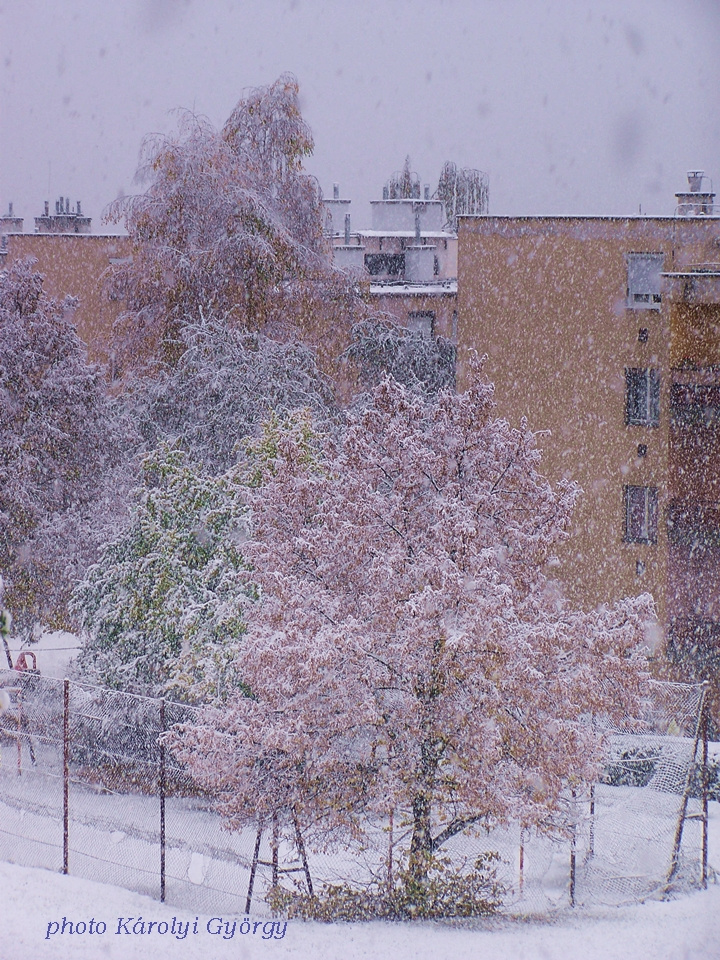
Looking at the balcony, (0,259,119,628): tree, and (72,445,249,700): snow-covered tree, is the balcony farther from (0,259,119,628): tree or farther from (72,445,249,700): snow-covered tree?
(0,259,119,628): tree

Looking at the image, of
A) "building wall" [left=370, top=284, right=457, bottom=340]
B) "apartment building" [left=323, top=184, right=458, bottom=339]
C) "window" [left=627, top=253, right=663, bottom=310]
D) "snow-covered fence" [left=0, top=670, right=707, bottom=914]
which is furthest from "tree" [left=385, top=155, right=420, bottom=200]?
"snow-covered fence" [left=0, top=670, right=707, bottom=914]

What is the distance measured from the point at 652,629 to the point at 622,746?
5.72 meters

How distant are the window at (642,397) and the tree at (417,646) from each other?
8457 mm

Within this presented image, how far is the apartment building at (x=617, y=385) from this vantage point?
600 inches

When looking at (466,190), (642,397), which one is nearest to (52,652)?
(642,397)

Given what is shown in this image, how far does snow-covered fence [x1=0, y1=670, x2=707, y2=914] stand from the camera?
8.21 m

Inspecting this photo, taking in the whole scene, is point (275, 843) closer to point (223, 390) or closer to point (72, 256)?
point (223, 390)

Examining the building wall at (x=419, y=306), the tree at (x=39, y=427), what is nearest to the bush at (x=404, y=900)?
the tree at (x=39, y=427)

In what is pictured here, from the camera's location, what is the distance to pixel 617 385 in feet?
51.2

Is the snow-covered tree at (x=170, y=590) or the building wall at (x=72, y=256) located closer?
the snow-covered tree at (x=170, y=590)

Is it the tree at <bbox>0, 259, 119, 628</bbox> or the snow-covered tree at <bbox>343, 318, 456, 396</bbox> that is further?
the snow-covered tree at <bbox>343, 318, 456, 396</bbox>

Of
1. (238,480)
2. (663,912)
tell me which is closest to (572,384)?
(238,480)

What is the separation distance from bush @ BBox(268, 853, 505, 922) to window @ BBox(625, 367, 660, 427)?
9369 millimetres

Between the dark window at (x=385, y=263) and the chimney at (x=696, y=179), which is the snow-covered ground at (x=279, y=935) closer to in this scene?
the chimney at (x=696, y=179)
